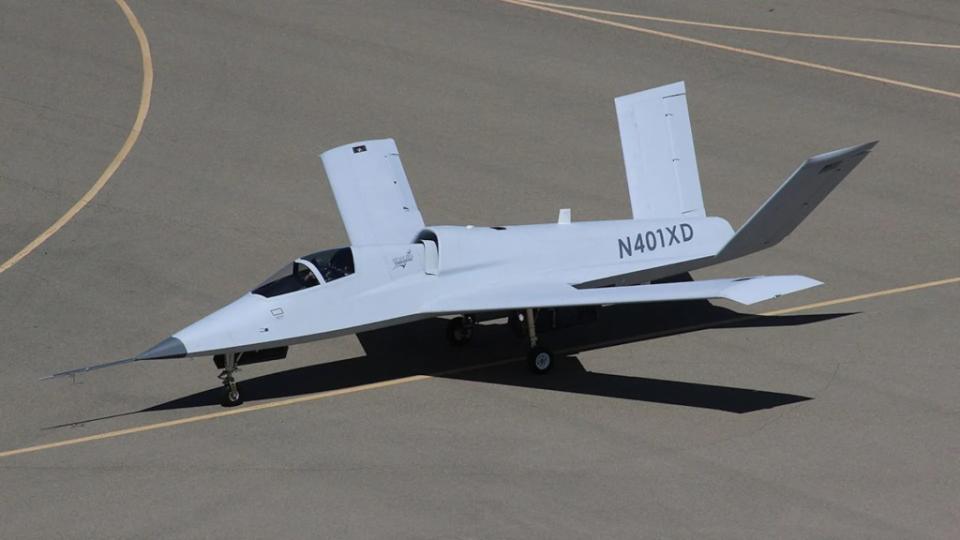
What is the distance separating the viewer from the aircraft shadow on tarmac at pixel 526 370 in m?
23.0

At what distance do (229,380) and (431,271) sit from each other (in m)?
3.89

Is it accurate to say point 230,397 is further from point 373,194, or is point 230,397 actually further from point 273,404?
point 373,194

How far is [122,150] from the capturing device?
32500 millimetres

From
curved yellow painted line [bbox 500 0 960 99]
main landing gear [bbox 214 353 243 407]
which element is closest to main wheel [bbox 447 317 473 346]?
main landing gear [bbox 214 353 243 407]

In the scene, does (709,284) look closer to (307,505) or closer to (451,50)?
(307,505)

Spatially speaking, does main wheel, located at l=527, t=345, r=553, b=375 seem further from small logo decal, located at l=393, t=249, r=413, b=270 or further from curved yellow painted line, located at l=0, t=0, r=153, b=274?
curved yellow painted line, located at l=0, t=0, r=153, b=274

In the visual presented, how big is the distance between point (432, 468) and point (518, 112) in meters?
14.8

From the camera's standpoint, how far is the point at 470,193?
99.3 ft

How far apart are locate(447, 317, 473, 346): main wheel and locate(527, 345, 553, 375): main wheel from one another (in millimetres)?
1522

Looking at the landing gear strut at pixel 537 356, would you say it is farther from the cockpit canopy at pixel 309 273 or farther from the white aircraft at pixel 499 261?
the cockpit canopy at pixel 309 273

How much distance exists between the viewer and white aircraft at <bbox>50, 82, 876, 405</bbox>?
22078 millimetres

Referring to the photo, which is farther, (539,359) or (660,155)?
(660,155)

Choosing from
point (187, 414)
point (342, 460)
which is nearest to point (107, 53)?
point (187, 414)

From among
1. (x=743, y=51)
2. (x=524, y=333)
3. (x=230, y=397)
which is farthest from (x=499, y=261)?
(x=743, y=51)
